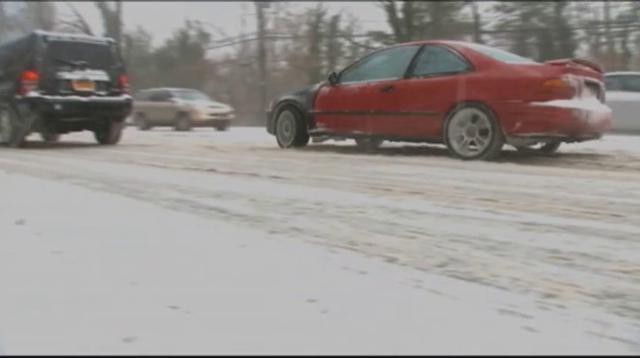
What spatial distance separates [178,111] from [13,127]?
35.7ft

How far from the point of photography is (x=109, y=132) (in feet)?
46.9

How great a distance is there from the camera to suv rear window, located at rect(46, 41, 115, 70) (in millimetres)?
13258

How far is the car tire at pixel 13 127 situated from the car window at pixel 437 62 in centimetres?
648

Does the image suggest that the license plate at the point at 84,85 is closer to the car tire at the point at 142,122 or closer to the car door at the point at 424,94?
the car door at the point at 424,94

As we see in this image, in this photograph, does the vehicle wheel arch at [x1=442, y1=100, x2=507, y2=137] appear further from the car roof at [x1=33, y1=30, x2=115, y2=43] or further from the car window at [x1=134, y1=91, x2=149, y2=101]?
the car window at [x1=134, y1=91, x2=149, y2=101]

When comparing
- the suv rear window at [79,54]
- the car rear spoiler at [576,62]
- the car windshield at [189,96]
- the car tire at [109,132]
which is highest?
the suv rear window at [79,54]

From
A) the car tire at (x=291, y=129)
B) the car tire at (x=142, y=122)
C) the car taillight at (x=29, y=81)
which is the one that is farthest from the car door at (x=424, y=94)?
the car tire at (x=142, y=122)

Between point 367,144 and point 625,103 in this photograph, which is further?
point 625,103

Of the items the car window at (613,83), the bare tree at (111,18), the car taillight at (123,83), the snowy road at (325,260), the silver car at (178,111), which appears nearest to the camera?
the snowy road at (325,260)

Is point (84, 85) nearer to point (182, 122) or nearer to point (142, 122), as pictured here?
point (182, 122)

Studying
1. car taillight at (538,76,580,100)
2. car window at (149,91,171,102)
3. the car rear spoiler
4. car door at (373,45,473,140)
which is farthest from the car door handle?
car window at (149,91,171,102)

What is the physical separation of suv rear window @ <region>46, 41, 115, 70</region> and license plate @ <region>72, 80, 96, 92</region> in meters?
0.28

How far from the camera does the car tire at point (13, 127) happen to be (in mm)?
13305

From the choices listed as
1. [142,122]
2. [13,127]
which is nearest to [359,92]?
[13,127]
